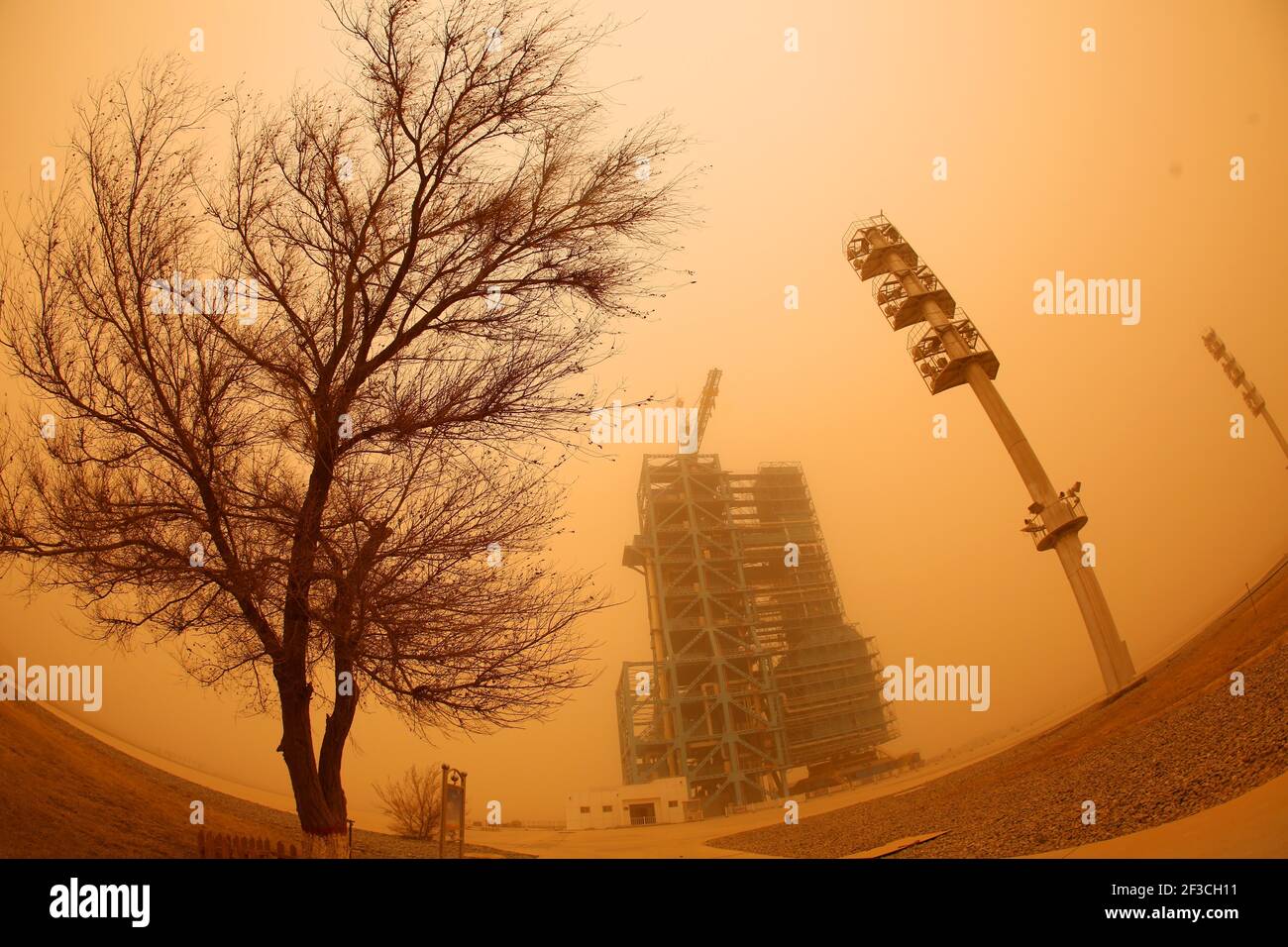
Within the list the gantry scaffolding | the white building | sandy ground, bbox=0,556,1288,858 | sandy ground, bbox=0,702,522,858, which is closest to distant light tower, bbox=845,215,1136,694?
sandy ground, bbox=0,556,1288,858

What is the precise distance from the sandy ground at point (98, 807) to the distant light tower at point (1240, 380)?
13.7 meters

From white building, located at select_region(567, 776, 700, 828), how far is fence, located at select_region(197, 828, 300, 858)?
5.14 meters

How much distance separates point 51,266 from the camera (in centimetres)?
639

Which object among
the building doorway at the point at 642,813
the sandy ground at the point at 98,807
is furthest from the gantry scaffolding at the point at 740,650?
the sandy ground at the point at 98,807

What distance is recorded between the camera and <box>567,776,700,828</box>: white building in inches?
413

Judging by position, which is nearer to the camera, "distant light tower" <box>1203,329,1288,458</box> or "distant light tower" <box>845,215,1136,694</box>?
"distant light tower" <box>1203,329,1288,458</box>

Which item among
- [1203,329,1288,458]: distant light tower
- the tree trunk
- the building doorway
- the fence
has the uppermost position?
[1203,329,1288,458]: distant light tower

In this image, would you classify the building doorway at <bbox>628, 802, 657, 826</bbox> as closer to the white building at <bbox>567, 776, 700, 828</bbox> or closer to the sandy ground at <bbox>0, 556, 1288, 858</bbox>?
the white building at <bbox>567, 776, 700, 828</bbox>

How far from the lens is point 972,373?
50.4 feet

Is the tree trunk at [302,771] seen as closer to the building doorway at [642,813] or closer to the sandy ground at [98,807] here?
the sandy ground at [98,807]

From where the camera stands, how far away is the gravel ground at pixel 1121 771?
5660 mm

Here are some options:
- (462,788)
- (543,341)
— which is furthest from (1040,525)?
(462,788)
